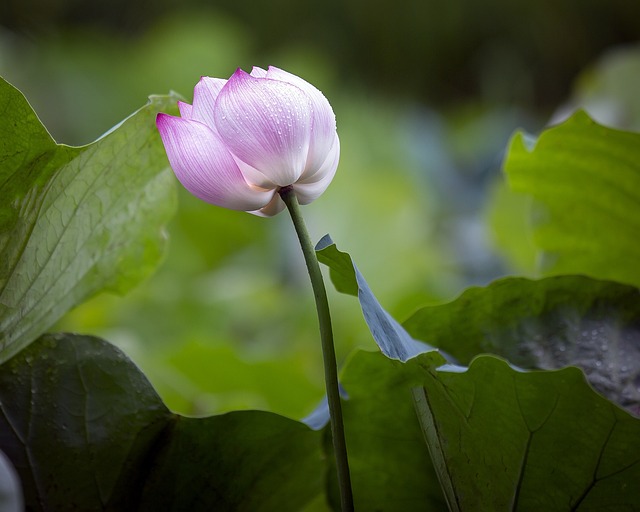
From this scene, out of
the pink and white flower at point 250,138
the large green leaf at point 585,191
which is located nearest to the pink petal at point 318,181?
the pink and white flower at point 250,138

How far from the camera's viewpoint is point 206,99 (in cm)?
19

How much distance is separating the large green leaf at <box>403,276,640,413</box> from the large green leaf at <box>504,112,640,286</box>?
0.18ft

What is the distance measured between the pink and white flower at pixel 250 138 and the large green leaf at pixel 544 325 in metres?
0.08

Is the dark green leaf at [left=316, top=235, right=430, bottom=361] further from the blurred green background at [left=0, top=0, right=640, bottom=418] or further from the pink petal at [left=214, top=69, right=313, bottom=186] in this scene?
the blurred green background at [left=0, top=0, right=640, bottom=418]

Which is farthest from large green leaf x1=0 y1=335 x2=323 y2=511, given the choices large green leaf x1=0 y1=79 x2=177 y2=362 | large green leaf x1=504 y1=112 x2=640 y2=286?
large green leaf x1=504 y1=112 x2=640 y2=286

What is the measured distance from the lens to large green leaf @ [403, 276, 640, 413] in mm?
244

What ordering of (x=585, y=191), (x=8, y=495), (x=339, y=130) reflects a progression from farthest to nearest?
(x=339, y=130) < (x=585, y=191) < (x=8, y=495)

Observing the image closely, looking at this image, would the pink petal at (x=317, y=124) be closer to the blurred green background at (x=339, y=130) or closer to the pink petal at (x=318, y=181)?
the pink petal at (x=318, y=181)

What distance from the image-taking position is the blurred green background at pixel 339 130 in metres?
0.64

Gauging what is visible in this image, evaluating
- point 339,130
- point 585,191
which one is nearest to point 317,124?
point 585,191

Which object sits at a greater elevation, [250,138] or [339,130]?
[339,130]

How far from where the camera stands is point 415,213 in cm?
94

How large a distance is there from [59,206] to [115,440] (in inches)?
2.5

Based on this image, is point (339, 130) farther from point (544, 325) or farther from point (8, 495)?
point (8, 495)
